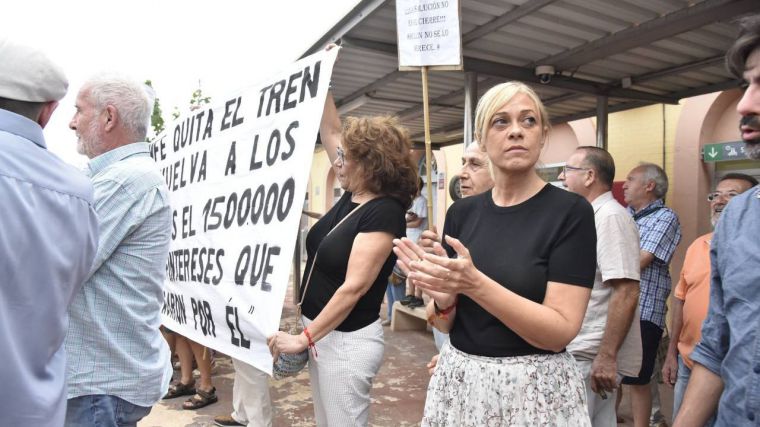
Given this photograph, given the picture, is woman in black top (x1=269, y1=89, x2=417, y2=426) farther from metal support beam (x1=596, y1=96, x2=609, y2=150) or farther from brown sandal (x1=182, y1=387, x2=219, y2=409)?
metal support beam (x1=596, y1=96, x2=609, y2=150)

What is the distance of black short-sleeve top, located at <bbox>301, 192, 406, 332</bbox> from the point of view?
84.9 inches

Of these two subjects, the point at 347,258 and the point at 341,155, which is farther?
the point at 341,155

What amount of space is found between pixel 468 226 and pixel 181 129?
7.93ft

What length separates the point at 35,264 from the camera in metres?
1.06

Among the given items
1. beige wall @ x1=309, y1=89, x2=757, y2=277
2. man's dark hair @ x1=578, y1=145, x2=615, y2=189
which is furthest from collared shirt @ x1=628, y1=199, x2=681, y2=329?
beige wall @ x1=309, y1=89, x2=757, y2=277

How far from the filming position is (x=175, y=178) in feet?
10.6

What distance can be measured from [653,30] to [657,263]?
1.98m

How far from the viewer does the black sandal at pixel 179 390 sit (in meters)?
4.41

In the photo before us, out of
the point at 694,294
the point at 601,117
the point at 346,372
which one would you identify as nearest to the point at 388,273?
the point at 346,372

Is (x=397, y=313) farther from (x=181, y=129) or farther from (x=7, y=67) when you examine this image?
(x=7, y=67)

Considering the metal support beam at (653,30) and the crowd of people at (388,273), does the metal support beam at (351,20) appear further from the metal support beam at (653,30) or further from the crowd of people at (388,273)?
the metal support beam at (653,30)

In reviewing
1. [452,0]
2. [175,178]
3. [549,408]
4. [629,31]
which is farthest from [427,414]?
[629,31]

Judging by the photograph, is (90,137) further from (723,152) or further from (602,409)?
(723,152)

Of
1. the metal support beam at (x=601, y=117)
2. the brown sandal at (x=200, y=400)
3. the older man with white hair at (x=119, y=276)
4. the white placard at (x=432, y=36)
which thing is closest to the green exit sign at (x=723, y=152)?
the metal support beam at (x=601, y=117)
